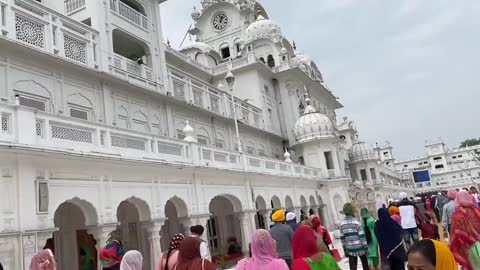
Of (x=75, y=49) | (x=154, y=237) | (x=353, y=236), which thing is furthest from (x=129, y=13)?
(x=353, y=236)

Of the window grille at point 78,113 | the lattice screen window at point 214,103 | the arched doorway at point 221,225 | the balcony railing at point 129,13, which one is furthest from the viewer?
the lattice screen window at point 214,103

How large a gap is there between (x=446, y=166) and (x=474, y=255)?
108m

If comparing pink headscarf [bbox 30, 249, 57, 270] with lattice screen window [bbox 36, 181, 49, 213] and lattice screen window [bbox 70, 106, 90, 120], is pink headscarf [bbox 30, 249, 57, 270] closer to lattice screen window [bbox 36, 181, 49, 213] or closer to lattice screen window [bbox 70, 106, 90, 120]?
lattice screen window [bbox 36, 181, 49, 213]

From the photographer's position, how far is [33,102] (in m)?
13.5

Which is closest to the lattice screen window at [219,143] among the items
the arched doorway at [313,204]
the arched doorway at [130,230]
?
the arched doorway at [313,204]

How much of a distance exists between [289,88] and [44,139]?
26645 millimetres

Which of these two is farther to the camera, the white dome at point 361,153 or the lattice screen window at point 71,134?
the white dome at point 361,153

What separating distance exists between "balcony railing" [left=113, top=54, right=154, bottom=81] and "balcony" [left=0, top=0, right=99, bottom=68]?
126 cm

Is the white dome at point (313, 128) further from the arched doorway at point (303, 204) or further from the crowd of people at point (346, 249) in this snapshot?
the crowd of people at point (346, 249)

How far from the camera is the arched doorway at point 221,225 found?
20628 millimetres

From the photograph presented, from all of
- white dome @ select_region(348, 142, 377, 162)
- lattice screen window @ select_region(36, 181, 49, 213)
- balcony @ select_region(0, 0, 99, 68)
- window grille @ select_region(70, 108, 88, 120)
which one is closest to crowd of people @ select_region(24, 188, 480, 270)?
lattice screen window @ select_region(36, 181, 49, 213)

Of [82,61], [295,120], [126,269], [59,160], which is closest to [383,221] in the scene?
[126,269]

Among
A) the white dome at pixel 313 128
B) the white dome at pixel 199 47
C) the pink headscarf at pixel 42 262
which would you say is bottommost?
the pink headscarf at pixel 42 262

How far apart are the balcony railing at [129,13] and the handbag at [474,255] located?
15601mm
